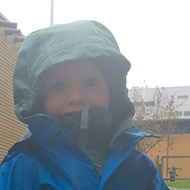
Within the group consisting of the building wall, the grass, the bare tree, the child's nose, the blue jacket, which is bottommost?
the bare tree

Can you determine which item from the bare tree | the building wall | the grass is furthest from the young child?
the bare tree

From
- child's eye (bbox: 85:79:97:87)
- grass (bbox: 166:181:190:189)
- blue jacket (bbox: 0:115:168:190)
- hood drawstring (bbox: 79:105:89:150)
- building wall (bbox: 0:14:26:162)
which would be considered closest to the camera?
blue jacket (bbox: 0:115:168:190)

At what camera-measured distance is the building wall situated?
11.4 meters

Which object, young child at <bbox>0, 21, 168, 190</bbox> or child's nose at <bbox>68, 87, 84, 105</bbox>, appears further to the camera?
child's nose at <bbox>68, 87, 84, 105</bbox>

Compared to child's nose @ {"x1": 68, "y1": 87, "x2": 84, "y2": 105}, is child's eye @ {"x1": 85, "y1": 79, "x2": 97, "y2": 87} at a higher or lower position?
higher

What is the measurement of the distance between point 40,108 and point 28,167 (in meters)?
0.42

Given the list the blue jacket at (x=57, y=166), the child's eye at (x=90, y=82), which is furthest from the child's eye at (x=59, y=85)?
the blue jacket at (x=57, y=166)

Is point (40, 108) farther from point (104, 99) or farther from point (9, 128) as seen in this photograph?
point (9, 128)

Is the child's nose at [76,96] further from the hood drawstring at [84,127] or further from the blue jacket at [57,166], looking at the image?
the blue jacket at [57,166]

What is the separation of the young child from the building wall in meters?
9.39

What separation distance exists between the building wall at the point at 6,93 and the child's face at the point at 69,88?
9.41 m

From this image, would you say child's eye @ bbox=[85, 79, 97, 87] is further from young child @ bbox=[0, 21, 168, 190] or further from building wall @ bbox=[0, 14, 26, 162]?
building wall @ bbox=[0, 14, 26, 162]

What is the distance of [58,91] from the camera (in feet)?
7.01

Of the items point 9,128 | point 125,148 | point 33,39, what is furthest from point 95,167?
point 9,128
